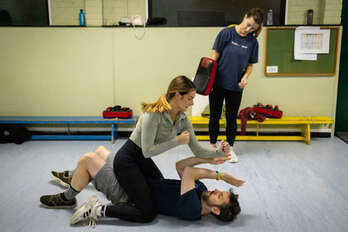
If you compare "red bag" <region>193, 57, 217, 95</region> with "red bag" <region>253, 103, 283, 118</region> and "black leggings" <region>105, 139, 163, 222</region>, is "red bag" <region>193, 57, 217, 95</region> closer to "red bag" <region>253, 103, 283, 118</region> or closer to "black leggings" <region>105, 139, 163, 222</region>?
"red bag" <region>253, 103, 283, 118</region>

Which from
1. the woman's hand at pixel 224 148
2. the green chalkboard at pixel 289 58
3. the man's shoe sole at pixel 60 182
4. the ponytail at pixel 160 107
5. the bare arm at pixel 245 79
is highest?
the green chalkboard at pixel 289 58

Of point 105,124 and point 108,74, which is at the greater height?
point 108,74

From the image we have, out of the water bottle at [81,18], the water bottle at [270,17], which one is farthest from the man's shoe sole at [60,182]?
the water bottle at [270,17]

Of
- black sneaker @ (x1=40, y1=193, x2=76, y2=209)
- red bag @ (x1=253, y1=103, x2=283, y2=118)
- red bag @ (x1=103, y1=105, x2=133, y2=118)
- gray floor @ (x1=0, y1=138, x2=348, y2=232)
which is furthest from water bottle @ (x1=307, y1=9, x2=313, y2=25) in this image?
black sneaker @ (x1=40, y1=193, x2=76, y2=209)

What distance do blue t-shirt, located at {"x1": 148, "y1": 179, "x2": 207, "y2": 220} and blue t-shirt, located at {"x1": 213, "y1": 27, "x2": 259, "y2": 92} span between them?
1.45 m

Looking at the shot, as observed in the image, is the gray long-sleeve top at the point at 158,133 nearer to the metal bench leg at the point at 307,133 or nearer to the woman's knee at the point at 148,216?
the woman's knee at the point at 148,216

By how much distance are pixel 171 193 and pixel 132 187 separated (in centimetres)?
26

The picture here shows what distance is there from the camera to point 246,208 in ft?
7.64

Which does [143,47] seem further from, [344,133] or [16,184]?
[344,133]

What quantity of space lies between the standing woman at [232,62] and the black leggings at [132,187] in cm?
150

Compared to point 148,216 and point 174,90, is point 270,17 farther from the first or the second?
point 148,216

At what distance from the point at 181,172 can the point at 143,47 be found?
2.53 metres

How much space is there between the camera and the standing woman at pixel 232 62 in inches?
124

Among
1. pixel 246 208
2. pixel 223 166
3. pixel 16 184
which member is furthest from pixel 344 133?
pixel 16 184
